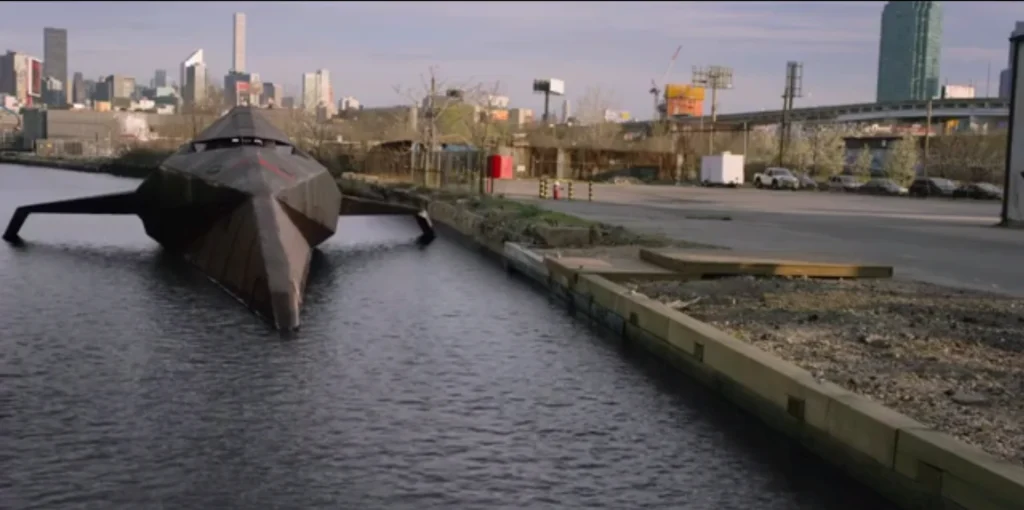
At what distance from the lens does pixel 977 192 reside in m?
79.4

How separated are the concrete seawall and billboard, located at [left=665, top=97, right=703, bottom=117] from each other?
16251cm

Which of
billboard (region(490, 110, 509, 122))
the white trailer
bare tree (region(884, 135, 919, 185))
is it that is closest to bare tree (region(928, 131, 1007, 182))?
bare tree (region(884, 135, 919, 185))

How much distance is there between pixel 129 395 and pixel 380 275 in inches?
533

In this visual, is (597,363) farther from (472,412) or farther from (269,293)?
(269,293)

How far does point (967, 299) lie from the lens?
17.6m

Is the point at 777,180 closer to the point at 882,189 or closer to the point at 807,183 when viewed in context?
the point at 807,183

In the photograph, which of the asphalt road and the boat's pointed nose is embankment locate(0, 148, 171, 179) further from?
the boat's pointed nose

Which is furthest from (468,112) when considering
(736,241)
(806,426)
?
(806,426)

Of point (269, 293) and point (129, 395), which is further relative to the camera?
point (269, 293)

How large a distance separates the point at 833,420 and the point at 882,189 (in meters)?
76.5

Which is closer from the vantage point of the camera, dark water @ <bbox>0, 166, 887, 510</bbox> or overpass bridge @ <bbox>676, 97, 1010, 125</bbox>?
dark water @ <bbox>0, 166, 887, 510</bbox>

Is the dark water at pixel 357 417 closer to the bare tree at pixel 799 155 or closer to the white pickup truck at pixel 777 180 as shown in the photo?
the white pickup truck at pixel 777 180

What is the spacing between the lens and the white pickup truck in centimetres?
8850

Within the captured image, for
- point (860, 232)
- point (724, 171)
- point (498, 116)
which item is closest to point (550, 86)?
point (498, 116)
